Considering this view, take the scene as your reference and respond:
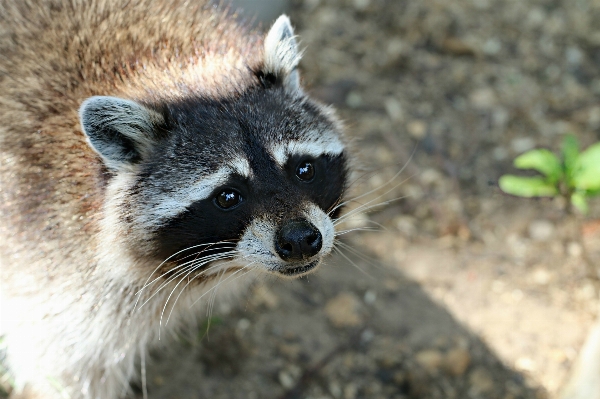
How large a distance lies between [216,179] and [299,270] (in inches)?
20.3

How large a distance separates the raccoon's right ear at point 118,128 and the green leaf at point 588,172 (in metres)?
2.28

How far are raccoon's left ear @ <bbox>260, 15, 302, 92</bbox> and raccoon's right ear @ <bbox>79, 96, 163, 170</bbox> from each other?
1.88 ft

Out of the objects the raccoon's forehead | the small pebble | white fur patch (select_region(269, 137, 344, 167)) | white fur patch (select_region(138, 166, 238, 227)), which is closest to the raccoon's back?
the raccoon's forehead

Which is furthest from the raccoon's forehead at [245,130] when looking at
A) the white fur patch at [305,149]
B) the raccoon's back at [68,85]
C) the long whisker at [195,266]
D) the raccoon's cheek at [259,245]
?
the long whisker at [195,266]

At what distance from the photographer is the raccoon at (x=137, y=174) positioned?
105 inches

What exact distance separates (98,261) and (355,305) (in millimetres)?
1900

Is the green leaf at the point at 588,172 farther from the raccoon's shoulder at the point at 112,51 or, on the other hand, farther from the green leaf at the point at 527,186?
the raccoon's shoulder at the point at 112,51

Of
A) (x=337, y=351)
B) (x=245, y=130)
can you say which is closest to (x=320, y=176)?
(x=245, y=130)

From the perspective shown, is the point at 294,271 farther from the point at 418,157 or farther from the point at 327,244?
the point at 418,157

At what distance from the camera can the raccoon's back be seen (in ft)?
9.55

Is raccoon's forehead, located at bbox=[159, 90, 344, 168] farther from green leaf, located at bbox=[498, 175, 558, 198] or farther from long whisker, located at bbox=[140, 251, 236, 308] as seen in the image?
green leaf, located at bbox=[498, 175, 558, 198]

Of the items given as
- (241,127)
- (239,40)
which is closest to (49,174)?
(241,127)

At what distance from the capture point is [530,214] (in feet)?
15.5

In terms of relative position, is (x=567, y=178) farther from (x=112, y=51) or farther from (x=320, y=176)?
(x=112, y=51)
